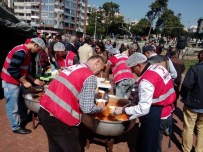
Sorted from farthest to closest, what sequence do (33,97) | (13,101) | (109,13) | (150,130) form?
1. (109,13)
2. (13,101)
3. (33,97)
4. (150,130)

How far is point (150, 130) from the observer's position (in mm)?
3574

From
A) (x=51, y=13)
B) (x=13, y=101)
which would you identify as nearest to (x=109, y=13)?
(x=51, y=13)

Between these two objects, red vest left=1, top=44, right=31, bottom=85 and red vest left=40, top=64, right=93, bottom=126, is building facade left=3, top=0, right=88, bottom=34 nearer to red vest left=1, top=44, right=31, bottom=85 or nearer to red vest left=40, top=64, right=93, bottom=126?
red vest left=1, top=44, right=31, bottom=85

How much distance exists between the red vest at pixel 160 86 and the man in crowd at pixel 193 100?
1.03 m

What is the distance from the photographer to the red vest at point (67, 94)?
2898 mm

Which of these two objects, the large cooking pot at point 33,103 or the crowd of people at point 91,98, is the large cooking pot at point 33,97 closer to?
the large cooking pot at point 33,103

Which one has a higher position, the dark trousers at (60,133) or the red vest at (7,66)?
the red vest at (7,66)

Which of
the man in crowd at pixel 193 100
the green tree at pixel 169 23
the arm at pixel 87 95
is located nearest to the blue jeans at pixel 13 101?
the arm at pixel 87 95

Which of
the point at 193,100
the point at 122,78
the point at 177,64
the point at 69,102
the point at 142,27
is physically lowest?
the point at 193,100

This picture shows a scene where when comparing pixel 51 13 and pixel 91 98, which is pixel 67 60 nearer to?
pixel 91 98

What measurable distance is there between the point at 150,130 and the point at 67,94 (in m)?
1.46

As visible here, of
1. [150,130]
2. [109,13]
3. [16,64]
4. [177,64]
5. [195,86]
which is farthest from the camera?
[109,13]

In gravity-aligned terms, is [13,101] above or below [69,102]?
below

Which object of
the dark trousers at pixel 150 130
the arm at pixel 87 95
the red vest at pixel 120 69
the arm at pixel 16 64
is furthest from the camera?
the red vest at pixel 120 69
